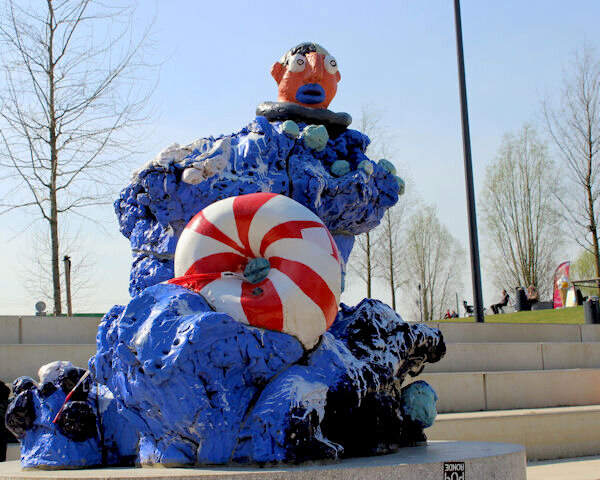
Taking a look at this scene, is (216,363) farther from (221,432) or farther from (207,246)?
(207,246)

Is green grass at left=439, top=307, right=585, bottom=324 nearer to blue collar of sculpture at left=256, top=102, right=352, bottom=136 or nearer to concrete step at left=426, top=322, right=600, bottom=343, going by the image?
concrete step at left=426, top=322, right=600, bottom=343

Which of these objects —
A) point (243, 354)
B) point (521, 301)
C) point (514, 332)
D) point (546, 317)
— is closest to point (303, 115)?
point (243, 354)

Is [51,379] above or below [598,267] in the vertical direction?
below

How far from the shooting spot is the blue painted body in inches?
144

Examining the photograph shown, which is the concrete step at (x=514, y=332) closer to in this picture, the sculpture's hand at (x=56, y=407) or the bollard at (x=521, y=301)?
the sculpture's hand at (x=56, y=407)

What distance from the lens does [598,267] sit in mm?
19234

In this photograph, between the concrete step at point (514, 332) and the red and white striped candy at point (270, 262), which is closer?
the red and white striped candy at point (270, 262)

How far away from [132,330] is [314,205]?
4.75 feet

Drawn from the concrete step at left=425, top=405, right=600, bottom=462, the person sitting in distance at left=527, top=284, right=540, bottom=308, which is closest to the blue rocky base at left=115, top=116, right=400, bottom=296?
the concrete step at left=425, top=405, right=600, bottom=462

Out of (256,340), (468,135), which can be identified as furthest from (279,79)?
(468,135)

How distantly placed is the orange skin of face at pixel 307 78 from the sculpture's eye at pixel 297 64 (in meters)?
0.02

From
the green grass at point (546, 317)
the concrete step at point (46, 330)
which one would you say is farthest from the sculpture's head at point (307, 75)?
the green grass at point (546, 317)

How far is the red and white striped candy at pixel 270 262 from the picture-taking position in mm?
3824

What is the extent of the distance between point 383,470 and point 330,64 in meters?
2.81
